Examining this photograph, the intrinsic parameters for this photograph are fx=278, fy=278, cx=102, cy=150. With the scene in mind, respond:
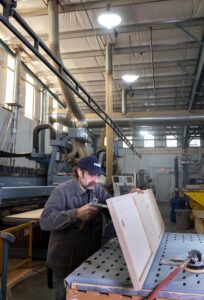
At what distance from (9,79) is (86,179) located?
5.40 meters

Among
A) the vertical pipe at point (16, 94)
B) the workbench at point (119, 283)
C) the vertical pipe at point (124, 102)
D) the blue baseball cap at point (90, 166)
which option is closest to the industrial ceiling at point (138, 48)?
the vertical pipe at point (124, 102)

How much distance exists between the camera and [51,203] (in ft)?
5.07

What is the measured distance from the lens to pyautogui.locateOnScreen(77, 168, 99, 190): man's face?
162cm

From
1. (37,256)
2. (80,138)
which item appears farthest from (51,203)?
(80,138)

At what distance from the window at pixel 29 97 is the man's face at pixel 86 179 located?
19.7ft

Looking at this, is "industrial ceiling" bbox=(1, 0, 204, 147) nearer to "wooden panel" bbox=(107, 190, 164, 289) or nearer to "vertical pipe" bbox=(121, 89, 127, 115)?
"vertical pipe" bbox=(121, 89, 127, 115)

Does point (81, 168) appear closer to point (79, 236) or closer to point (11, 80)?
point (79, 236)

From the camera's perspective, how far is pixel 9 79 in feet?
20.7

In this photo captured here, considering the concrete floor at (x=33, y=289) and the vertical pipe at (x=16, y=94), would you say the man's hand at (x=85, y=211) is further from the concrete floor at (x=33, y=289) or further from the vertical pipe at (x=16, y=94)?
the vertical pipe at (x=16, y=94)

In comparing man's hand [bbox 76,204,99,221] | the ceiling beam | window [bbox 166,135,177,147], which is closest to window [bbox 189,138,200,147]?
window [bbox 166,135,177,147]

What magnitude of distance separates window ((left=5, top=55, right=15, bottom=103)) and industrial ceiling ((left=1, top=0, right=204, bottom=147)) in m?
0.39

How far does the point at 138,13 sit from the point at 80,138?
7.80 ft

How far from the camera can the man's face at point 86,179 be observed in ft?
5.32

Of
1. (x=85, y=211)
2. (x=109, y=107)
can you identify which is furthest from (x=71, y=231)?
(x=109, y=107)
